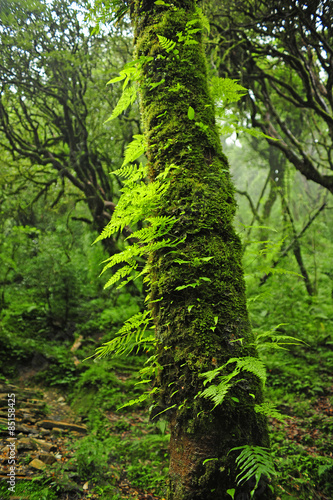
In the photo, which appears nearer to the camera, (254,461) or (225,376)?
(254,461)

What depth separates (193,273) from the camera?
5.22 feet

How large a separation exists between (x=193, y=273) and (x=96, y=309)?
814 centimetres

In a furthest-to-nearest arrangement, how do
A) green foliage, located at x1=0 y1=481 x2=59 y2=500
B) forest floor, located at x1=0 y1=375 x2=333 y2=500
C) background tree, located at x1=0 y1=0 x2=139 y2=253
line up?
1. background tree, located at x1=0 y1=0 x2=139 y2=253
2. forest floor, located at x1=0 y1=375 x2=333 y2=500
3. green foliage, located at x1=0 y1=481 x2=59 y2=500

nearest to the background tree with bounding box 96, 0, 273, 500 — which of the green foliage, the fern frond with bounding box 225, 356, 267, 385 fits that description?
the fern frond with bounding box 225, 356, 267, 385

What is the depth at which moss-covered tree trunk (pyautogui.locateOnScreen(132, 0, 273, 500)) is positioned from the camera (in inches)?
52.4

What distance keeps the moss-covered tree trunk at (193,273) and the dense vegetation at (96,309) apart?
6.90 feet

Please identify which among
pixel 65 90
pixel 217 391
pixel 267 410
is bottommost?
pixel 267 410

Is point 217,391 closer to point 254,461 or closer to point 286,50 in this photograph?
point 254,461

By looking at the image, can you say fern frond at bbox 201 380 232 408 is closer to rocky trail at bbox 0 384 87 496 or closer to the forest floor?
the forest floor

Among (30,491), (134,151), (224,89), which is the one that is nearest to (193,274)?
(134,151)

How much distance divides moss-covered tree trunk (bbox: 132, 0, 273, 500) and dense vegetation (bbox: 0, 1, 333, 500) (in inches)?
82.8

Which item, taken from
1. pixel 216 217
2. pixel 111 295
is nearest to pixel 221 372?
pixel 216 217

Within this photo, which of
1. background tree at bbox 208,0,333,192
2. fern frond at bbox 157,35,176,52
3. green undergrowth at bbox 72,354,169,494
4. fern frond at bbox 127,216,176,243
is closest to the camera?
fern frond at bbox 127,216,176,243

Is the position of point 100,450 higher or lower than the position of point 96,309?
lower
